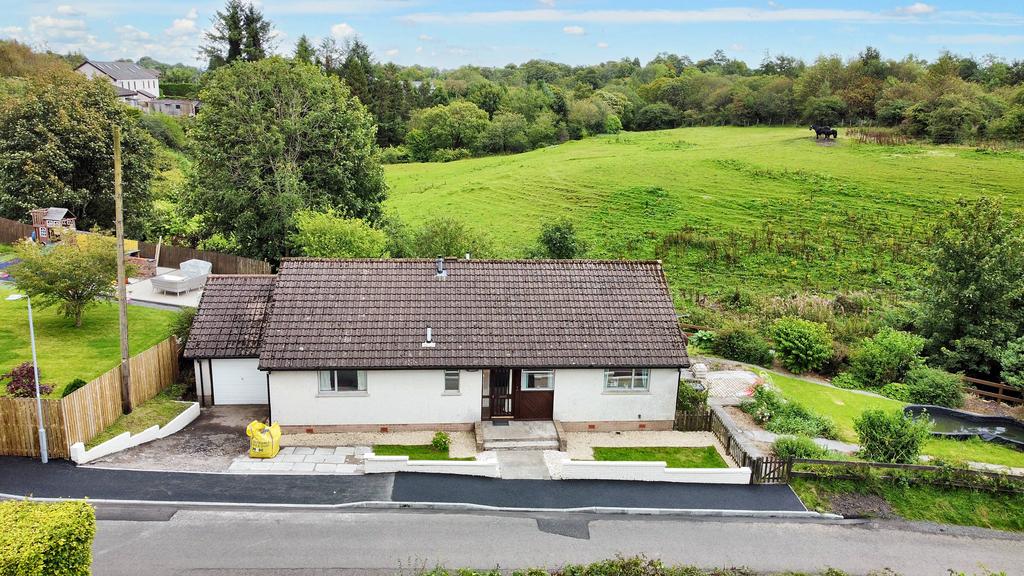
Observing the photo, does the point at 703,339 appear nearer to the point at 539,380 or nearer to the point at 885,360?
the point at 885,360

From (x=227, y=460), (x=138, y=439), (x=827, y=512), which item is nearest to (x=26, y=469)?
(x=138, y=439)

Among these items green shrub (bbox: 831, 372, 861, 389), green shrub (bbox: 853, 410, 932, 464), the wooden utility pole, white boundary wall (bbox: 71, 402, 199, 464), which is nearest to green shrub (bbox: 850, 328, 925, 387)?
green shrub (bbox: 831, 372, 861, 389)

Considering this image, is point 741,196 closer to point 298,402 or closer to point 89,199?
point 298,402

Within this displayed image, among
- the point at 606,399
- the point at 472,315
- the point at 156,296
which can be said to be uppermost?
the point at 472,315

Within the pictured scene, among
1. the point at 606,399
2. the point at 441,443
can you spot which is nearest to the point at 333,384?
the point at 441,443

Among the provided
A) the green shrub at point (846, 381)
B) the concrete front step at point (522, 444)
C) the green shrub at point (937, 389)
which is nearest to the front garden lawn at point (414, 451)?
the concrete front step at point (522, 444)

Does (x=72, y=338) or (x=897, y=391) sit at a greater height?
(x=72, y=338)

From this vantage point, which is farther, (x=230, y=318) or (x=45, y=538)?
(x=230, y=318)

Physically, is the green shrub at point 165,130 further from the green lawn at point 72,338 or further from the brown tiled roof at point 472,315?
the brown tiled roof at point 472,315
